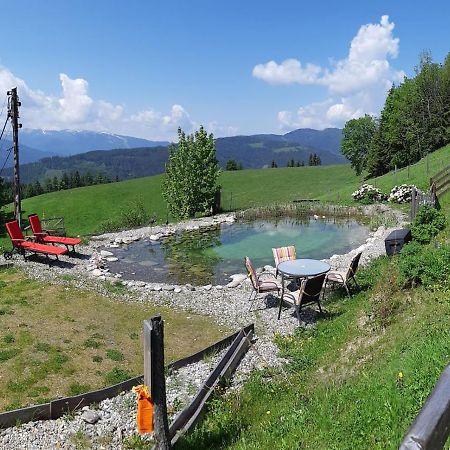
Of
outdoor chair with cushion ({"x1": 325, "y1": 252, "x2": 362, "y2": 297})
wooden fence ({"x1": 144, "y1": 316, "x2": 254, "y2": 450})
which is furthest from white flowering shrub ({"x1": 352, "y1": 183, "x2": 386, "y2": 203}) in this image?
wooden fence ({"x1": 144, "y1": 316, "x2": 254, "y2": 450})

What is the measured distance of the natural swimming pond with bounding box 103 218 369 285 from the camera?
1730cm

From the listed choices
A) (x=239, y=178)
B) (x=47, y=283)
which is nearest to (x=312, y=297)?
(x=47, y=283)

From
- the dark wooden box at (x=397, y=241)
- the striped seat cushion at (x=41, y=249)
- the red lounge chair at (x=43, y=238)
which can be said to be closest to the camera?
the dark wooden box at (x=397, y=241)

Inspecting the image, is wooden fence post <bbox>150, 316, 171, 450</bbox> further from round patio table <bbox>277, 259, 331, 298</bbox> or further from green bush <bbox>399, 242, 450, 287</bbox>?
round patio table <bbox>277, 259, 331, 298</bbox>

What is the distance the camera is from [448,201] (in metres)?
18.2

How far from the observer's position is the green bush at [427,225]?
12.9 m

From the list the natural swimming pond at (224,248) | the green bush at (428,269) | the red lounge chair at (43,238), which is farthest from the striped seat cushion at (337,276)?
the red lounge chair at (43,238)

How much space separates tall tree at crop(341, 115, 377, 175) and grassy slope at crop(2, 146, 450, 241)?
3164 mm

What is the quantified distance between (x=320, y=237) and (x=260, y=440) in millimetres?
18298

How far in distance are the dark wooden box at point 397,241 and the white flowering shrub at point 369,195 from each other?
18.4 metres

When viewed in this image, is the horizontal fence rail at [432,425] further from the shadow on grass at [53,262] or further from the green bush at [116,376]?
the shadow on grass at [53,262]

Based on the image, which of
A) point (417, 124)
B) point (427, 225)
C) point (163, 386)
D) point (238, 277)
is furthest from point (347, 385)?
point (417, 124)

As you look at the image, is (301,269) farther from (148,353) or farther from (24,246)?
(24,246)

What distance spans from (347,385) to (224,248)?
15.2 metres
